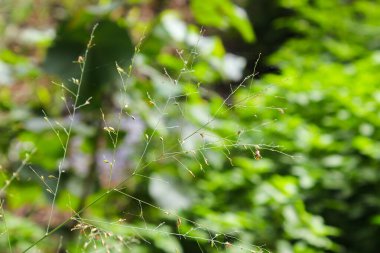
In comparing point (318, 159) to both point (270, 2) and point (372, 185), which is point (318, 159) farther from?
point (270, 2)

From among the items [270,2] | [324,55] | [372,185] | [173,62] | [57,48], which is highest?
[57,48]

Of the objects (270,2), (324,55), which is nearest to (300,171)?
(324,55)

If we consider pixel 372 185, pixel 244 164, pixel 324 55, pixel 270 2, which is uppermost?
pixel 244 164

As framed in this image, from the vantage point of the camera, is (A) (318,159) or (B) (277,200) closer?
(B) (277,200)

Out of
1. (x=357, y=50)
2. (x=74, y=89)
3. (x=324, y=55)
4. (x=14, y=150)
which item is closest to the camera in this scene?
(x=74, y=89)

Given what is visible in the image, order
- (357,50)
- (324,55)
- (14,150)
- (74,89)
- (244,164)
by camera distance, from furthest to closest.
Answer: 1. (324,55)
2. (357,50)
3. (14,150)
4. (244,164)
5. (74,89)

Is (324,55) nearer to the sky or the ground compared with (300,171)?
nearer to the ground

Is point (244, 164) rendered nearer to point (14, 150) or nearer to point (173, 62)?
point (173, 62)

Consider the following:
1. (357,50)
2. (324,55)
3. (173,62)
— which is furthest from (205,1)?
(324,55)

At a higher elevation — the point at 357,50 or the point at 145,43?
the point at 145,43
